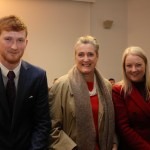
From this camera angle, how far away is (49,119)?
2.03m

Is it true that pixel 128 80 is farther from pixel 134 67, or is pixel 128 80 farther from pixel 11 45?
pixel 11 45

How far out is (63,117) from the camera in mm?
2170

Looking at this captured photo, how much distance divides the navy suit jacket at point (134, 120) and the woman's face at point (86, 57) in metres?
0.34

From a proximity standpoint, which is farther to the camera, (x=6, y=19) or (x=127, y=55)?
(x=127, y=55)

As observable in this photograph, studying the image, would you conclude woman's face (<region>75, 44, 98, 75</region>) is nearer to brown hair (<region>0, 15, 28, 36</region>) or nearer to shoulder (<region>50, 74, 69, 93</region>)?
shoulder (<region>50, 74, 69, 93</region>)

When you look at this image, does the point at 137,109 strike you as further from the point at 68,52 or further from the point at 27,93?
the point at 68,52

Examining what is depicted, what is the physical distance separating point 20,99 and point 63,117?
422 mm

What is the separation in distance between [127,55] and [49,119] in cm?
79

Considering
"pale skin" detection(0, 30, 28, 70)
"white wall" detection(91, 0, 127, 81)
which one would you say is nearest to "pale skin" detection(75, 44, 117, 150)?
"pale skin" detection(0, 30, 28, 70)

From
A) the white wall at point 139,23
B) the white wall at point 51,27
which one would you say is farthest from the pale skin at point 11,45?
the white wall at point 139,23

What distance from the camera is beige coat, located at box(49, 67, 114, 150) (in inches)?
83.9

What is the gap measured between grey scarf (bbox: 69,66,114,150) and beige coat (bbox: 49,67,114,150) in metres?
0.03

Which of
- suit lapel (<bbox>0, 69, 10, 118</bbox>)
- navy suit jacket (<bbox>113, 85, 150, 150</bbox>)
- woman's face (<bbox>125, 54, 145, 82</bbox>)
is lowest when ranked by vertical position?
navy suit jacket (<bbox>113, 85, 150, 150</bbox>)

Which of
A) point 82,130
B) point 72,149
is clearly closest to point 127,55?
point 82,130
